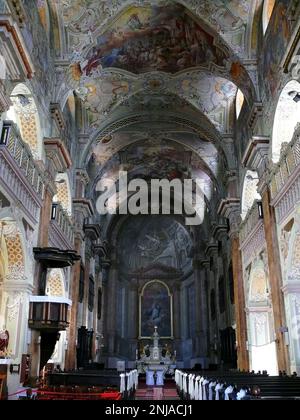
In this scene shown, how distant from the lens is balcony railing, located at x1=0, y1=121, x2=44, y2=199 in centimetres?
1013

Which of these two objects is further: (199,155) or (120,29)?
(199,155)

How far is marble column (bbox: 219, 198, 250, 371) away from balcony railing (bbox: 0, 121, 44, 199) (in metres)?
9.32

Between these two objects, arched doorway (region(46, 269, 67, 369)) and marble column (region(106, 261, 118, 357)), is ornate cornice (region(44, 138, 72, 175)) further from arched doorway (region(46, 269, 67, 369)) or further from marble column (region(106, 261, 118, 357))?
marble column (region(106, 261, 118, 357))

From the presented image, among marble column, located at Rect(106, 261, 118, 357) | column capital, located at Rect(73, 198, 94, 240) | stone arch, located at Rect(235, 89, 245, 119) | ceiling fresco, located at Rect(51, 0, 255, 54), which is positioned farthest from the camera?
marble column, located at Rect(106, 261, 118, 357)

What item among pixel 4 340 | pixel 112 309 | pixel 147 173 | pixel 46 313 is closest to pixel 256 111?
pixel 46 313

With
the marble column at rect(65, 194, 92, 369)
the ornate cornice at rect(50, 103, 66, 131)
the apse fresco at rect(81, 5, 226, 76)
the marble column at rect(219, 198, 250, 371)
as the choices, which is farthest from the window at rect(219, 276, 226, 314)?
the ornate cornice at rect(50, 103, 66, 131)

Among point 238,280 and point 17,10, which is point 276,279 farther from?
point 17,10

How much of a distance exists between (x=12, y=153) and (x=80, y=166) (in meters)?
8.91

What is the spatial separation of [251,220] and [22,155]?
933 centimetres

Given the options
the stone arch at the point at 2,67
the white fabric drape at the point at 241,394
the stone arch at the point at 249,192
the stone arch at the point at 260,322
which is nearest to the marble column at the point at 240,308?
the stone arch at the point at 260,322

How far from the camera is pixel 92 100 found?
64.1ft

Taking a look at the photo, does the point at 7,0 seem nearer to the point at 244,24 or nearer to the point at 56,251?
the point at 56,251
